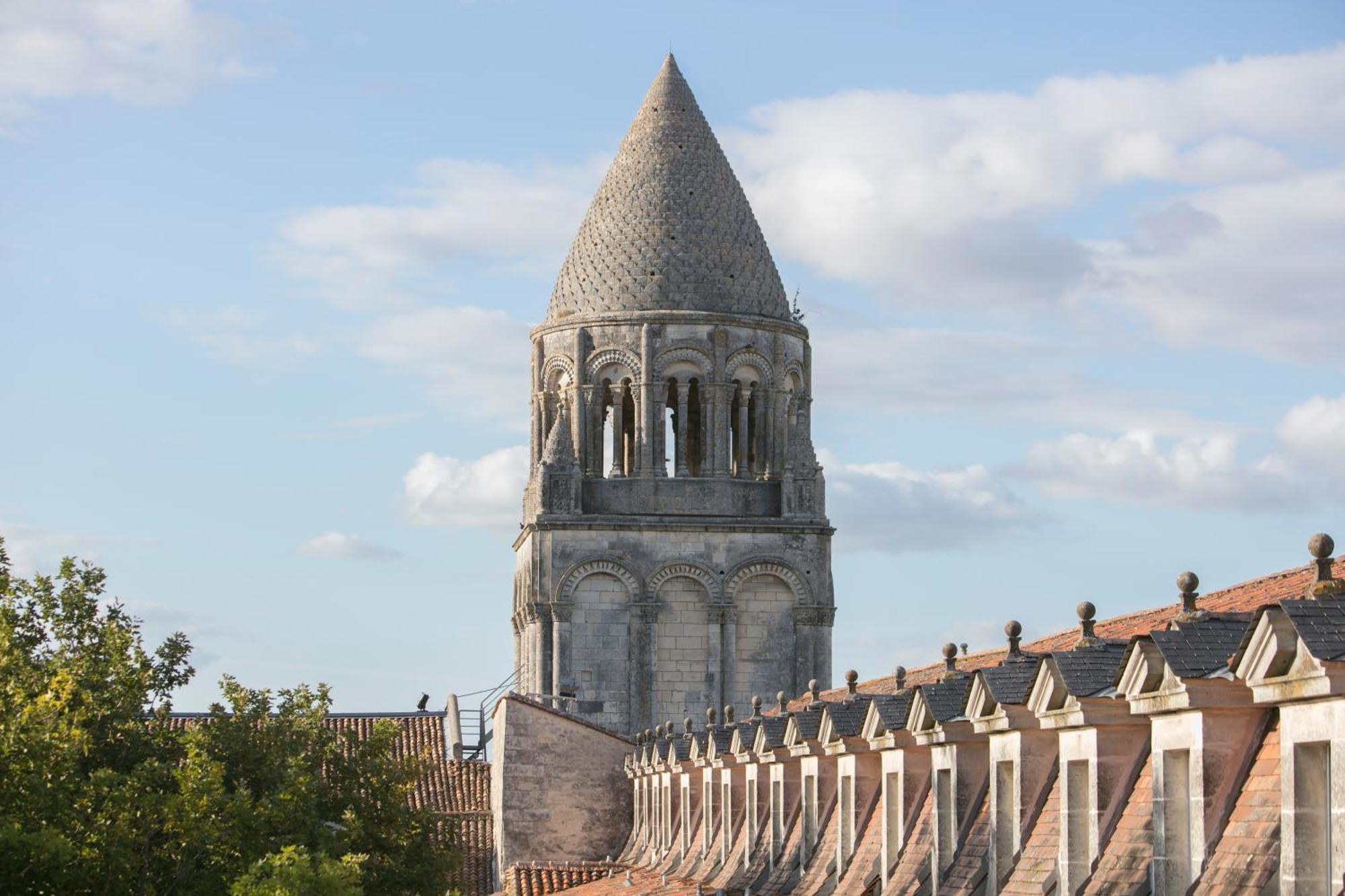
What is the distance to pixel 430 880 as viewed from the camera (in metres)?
39.8

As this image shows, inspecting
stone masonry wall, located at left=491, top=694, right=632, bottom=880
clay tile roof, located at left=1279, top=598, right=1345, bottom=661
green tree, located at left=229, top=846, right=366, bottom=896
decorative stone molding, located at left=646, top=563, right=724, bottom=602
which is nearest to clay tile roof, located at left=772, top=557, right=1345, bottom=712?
clay tile roof, located at left=1279, top=598, right=1345, bottom=661

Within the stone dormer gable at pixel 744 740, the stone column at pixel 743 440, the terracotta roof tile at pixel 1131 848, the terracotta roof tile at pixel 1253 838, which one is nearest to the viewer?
the terracotta roof tile at pixel 1253 838

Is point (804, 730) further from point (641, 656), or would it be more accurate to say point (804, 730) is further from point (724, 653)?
point (724, 653)

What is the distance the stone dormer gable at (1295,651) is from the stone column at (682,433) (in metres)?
55.3

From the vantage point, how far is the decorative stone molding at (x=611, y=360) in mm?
71688

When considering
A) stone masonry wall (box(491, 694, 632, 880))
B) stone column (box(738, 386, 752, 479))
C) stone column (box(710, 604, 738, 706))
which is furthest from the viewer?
stone column (box(738, 386, 752, 479))

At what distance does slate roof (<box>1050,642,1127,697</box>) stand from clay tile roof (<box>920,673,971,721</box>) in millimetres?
3463

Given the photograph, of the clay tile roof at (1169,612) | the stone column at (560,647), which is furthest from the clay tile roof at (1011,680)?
the stone column at (560,647)

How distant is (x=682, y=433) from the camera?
242ft

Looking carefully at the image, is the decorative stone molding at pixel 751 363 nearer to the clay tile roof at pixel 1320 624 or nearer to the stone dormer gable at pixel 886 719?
the stone dormer gable at pixel 886 719

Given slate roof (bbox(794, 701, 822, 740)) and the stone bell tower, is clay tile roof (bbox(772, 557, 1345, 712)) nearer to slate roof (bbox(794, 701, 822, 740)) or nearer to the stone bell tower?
slate roof (bbox(794, 701, 822, 740))

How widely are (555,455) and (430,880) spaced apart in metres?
31.6

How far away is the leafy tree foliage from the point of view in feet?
97.2

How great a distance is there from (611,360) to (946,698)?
44.9 meters
